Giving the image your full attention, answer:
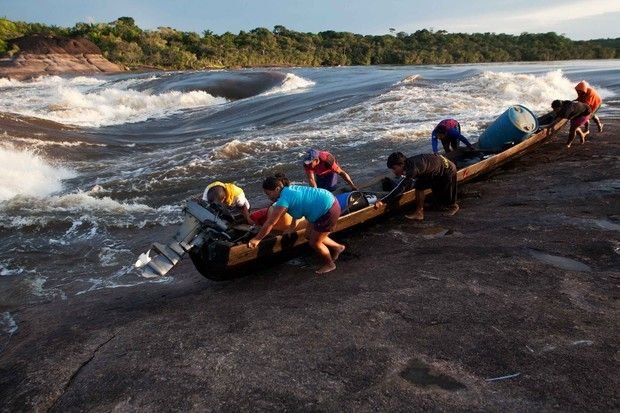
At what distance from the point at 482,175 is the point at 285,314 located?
5874mm

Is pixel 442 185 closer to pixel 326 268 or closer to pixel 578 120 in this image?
pixel 326 268

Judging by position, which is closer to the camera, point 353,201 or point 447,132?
point 353,201

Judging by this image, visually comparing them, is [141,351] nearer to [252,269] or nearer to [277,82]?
[252,269]

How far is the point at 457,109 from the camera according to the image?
1736cm

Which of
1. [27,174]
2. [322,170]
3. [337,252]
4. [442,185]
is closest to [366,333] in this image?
[337,252]

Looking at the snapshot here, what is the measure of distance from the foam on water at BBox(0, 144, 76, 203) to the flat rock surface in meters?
5.57

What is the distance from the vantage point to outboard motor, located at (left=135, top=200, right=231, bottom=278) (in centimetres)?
499

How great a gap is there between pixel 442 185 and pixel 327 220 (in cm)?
265

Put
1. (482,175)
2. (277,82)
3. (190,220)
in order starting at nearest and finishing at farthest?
(190,220) < (482,175) < (277,82)

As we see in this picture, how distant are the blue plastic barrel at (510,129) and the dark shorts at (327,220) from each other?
573cm

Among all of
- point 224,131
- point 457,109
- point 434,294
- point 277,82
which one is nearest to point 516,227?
point 434,294

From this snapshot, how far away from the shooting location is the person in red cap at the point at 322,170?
22.8ft

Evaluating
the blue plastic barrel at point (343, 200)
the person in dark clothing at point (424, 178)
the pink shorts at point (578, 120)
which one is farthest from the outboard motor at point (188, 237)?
the pink shorts at point (578, 120)

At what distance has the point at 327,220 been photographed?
536cm
